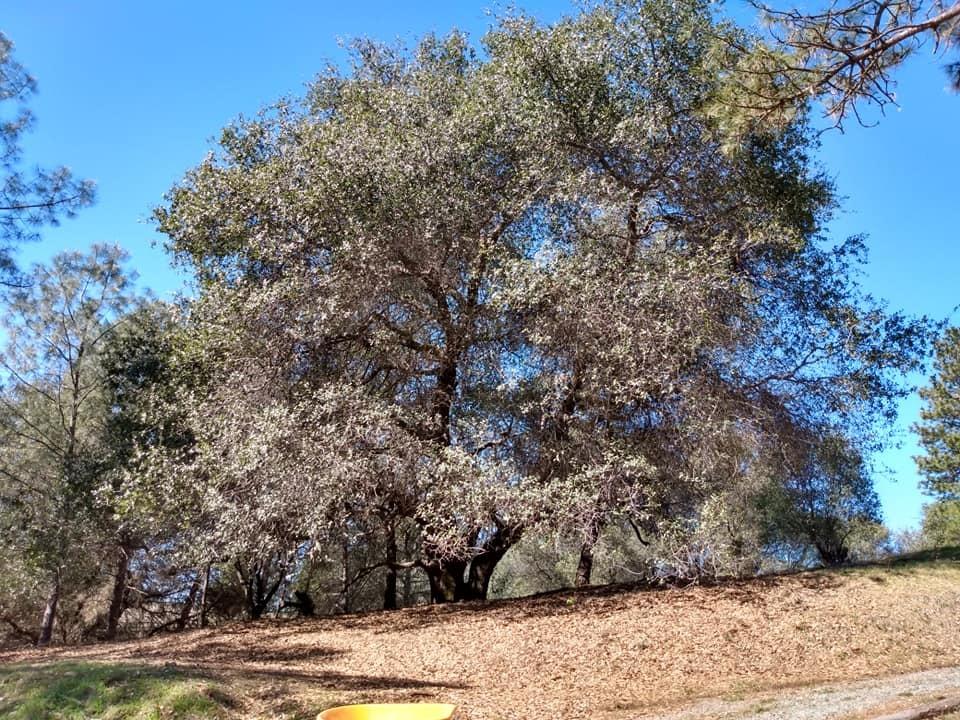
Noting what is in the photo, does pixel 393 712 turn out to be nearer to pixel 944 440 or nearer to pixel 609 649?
pixel 609 649

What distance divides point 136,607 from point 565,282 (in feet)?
56.8

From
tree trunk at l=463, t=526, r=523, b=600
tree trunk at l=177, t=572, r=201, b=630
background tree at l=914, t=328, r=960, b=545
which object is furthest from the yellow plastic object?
background tree at l=914, t=328, r=960, b=545

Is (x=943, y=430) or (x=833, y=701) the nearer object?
(x=833, y=701)

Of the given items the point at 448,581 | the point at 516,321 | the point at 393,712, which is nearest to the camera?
the point at 393,712

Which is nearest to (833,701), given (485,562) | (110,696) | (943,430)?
(110,696)

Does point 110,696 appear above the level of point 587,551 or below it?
below

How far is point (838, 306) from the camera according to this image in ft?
41.0

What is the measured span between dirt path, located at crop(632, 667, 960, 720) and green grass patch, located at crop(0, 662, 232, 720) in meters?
3.95

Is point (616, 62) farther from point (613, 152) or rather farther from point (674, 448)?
point (674, 448)

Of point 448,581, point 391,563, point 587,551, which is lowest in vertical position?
point 448,581

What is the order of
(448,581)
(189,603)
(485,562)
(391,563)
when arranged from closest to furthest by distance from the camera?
(485,562), (448,581), (391,563), (189,603)

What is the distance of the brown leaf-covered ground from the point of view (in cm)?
798

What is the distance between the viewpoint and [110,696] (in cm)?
670

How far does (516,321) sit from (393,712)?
851 cm
